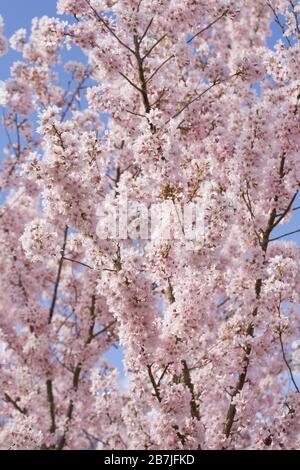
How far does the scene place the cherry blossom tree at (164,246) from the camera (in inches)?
284

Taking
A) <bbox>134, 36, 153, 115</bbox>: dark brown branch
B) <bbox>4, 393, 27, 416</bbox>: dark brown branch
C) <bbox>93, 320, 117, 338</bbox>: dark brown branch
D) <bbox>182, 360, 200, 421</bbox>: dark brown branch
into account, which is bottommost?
<bbox>182, 360, 200, 421</bbox>: dark brown branch

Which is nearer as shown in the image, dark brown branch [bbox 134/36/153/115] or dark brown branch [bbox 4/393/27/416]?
dark brown branch [bbox 134/36/153/115]

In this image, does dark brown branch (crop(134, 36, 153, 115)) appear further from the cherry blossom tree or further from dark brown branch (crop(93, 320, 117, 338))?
dark brown branch (crop(93, 320, 117, 338))

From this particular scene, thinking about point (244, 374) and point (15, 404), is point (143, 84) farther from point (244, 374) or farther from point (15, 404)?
point (15, 404)

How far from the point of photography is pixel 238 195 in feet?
28.6

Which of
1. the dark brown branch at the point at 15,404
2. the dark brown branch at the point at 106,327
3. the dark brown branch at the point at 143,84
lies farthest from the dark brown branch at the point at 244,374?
the dark brown branch at the point at 15,404

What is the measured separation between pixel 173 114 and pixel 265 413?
18.7ft

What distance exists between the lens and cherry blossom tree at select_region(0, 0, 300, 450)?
284 inches

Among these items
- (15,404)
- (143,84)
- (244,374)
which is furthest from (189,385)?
(15,404)

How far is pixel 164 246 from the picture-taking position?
24.6 feet

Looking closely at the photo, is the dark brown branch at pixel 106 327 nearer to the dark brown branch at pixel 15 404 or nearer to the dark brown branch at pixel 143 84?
the dark brown branch at pixel 15 404

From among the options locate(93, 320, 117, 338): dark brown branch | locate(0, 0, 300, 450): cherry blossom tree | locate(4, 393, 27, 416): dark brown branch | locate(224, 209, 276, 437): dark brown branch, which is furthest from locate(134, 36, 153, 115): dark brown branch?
locate(4, 393, 27, 416): dark brown branch
